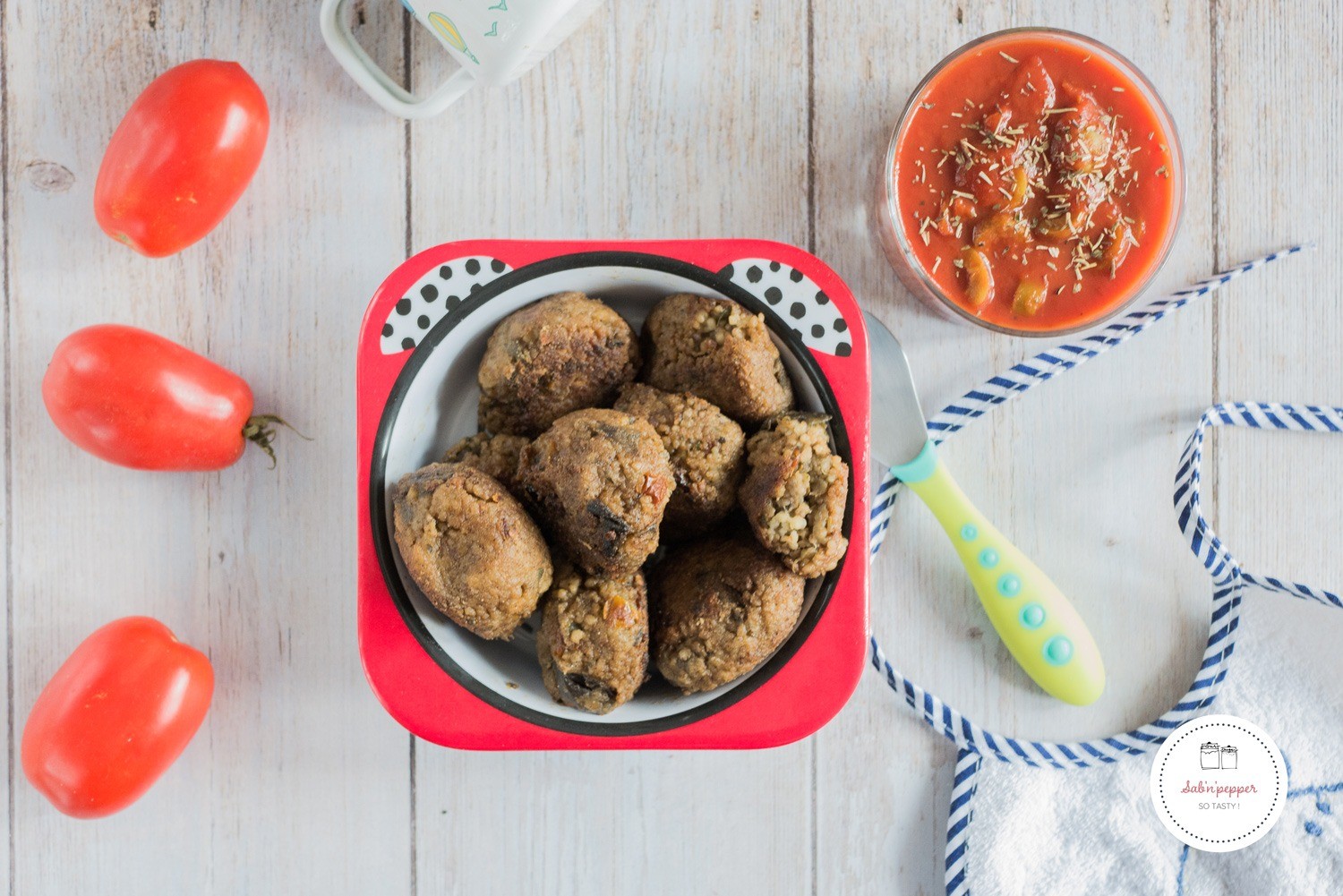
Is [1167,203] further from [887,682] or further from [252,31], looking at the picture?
[252,31]

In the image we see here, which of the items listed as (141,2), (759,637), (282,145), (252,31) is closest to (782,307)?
(759,637)

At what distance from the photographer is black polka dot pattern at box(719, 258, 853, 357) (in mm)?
1366

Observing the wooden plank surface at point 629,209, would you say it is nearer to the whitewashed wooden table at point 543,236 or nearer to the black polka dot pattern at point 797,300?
the whitewashed wooden table at point 543,236

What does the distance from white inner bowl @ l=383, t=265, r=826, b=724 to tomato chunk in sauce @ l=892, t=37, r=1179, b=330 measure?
36cm

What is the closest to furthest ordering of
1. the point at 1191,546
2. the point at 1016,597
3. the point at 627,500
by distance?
the point at 627,500 < the point at 1016,597 < the point at 1191,546

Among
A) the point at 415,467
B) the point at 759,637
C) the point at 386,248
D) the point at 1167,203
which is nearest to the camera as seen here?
the point at 759,637

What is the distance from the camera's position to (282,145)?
169 cm

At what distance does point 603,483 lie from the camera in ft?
3.98

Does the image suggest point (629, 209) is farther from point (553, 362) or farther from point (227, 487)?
point (227, 487)

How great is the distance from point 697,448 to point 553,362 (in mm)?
214

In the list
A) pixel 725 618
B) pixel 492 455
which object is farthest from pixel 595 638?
pixel 492 455

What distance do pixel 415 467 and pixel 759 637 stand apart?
1.68ft

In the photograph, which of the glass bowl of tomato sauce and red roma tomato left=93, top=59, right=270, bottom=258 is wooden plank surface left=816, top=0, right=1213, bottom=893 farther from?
red roma tomato left=93, top=59, right=270, bottom=258

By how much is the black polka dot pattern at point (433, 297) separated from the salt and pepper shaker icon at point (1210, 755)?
1.43 m
